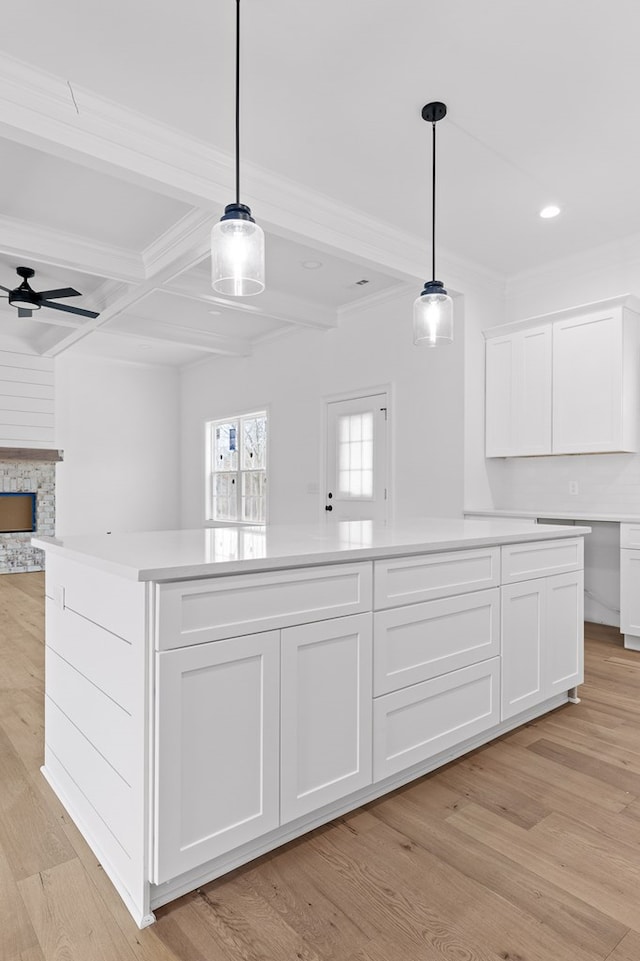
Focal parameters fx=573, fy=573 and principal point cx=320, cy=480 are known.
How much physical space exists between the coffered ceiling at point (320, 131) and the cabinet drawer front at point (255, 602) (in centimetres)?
224

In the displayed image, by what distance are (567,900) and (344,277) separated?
181 inches

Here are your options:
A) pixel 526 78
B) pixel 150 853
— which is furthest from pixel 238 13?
pixel 150 853

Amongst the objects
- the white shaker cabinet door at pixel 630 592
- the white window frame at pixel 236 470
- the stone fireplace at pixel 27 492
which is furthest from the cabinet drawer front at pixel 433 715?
the stone fireplace at pixel 27 492

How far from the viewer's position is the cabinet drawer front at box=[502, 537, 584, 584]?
2373 millimetres

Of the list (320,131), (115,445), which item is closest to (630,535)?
(320,131)

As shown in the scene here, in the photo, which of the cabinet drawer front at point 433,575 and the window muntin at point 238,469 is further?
the window muntin at point 238,469

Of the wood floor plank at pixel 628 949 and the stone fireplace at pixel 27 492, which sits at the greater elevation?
the stone fireplace at pixel 27 492

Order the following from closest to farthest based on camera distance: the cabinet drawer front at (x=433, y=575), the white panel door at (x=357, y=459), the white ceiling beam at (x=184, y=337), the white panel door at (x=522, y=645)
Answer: the cabinet drawer front at (x=433, y=575)
the white panel door at (x=522, y=645)
the white panel door at (x=357, y=459)
the white ceiling beam at (x=184, y=337)

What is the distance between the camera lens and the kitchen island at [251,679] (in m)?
1.41

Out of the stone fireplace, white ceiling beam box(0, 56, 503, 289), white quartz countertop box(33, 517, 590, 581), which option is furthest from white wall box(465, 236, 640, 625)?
the stone fireplace

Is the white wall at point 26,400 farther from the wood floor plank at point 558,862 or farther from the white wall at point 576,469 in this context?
the wood floor plank at point 558,862

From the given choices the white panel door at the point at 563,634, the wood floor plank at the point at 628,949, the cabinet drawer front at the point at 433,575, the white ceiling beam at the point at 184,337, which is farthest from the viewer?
the white ceiling beam at the point at 184,337

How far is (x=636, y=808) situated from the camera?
1.92 m

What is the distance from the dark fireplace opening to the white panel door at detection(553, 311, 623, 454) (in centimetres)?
638
